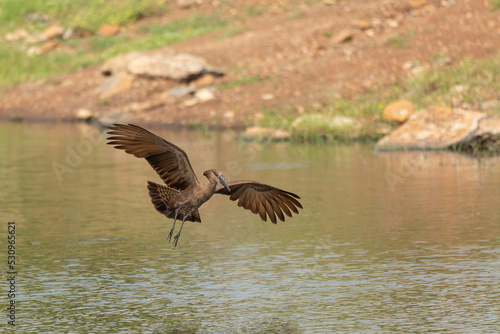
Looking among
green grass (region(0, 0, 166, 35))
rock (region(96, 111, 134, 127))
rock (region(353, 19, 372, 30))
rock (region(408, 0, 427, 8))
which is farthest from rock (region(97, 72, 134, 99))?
green grass (region(0, 0, 166, 35))

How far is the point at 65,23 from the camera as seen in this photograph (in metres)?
44.7

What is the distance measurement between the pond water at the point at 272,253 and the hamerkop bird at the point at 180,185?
0.80 metres

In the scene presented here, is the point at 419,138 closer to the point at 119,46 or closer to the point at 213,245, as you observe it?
the point at 213,245

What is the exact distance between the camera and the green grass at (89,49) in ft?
126

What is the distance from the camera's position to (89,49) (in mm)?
41438

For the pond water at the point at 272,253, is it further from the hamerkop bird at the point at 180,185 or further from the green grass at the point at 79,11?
the green grass at the point at 79,11

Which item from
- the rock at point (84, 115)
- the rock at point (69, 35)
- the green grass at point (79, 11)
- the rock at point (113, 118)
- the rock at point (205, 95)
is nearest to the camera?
the rock at point (113, 118)

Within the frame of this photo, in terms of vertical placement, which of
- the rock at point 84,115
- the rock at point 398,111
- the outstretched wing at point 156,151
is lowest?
the outstretched wing at point 156,151

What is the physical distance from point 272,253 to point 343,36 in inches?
857

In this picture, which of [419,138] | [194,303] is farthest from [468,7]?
[194,303]

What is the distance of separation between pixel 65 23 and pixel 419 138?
25.2 meters

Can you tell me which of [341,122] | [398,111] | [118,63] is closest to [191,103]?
[118,63]

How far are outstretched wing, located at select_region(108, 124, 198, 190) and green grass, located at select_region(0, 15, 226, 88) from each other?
90.2 feet

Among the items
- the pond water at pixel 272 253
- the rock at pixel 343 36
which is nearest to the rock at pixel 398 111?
the pond water at pixel 272 253
